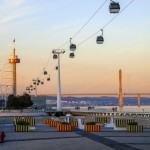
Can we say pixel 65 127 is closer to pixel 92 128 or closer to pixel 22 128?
pixel 92 128

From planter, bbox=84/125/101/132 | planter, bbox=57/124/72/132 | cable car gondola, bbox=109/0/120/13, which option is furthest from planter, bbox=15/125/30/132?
cable car gondola, bbox=109/0/120/13

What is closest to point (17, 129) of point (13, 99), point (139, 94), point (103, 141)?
point (103, 141)

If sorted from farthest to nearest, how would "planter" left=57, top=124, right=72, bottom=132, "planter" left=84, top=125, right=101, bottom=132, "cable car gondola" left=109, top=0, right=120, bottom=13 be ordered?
"planter" left=57, top=124, right=72, bottom=132
"planter" left=84, top=125, right=101, bottom=132
"cable car gondola" left=109, top=0, right=120, bottom=13

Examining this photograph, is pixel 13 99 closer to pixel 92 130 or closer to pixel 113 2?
pixel 92 130

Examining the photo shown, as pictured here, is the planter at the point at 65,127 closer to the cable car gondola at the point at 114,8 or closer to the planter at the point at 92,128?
the planter at the point at 92,128

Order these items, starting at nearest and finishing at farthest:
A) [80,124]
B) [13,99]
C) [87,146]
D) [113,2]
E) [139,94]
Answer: [113,2] → [87,146] → [80,124] → [13,99] → [139,94]

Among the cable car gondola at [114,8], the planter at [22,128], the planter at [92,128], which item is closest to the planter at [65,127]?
the planter at [92,128]

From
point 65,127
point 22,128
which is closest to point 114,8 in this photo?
point 65,127

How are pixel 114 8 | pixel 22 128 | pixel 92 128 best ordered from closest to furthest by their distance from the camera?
Result: pixel 114 8 → pixel 92 128 → pixel 22 128

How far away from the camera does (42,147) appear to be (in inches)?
1062

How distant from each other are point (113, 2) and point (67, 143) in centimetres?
1275

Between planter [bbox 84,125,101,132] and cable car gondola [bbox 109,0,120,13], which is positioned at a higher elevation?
cable car gondola [bbox 109,0,120,13]

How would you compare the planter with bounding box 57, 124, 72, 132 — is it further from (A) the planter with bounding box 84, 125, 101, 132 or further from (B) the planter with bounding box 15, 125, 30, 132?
(B) the planter with bounding box 15, 125, 30, 132

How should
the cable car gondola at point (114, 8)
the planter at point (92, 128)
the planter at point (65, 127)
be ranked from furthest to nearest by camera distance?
the planter at point (65, 127), the planter at point (92, 128), the cable car gondola at point (114, 8)
